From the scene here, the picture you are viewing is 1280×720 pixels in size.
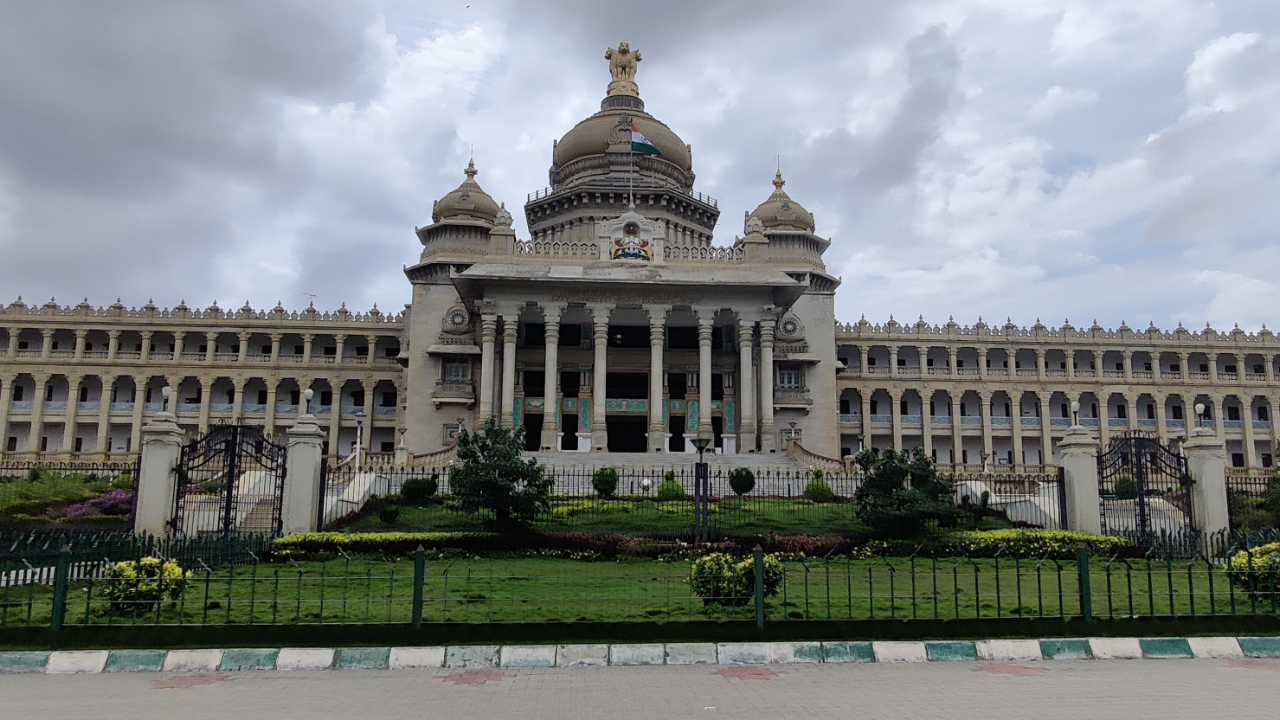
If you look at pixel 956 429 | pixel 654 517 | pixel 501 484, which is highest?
pixel 956 429

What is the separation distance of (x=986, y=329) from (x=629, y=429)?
86.2 feet

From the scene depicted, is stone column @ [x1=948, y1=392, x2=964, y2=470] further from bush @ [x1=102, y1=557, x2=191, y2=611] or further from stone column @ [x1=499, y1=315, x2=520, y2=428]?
bush @ [x1=102, y1=557, x2=191, y2=611]

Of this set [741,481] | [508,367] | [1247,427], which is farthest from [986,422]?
[741,481]

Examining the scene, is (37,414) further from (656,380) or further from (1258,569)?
(1258,569)

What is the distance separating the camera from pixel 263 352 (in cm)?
5753

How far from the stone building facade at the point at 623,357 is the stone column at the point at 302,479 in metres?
18.1

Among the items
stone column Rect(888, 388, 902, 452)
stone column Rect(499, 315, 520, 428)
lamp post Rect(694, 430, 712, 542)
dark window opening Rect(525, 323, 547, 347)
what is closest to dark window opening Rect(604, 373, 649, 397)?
dark window opening Rect(525, 323, 547, 347)

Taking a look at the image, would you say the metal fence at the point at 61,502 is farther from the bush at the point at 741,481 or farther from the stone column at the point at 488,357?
the bush at the point at 741,481

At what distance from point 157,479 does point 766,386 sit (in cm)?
2666

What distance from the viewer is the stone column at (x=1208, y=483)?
64.8 ft

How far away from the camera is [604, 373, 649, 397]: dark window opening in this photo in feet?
142

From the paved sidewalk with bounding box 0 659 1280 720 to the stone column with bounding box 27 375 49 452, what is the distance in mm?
51633

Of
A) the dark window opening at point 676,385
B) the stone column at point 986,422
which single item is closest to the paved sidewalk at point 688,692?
the dark window opening at point 676,385

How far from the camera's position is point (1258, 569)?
40.9 ft
